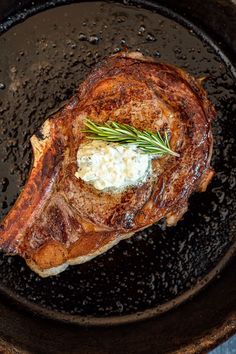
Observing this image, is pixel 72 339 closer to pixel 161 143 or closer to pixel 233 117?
pixel 161 143

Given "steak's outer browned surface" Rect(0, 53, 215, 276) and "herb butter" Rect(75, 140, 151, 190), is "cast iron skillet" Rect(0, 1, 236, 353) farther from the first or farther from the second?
"herb butter" Rect(75, 140, 151, 190)

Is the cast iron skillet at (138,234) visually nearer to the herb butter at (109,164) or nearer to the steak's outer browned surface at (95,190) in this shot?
the steak's outer browned surface at (95,190)

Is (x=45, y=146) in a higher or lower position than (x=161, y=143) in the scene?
lower

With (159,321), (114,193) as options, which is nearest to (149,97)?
(114,193)

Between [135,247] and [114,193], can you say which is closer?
[114,193]

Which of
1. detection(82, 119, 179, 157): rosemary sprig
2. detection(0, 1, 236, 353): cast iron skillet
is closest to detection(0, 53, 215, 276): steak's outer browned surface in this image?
detection(82, 119, 179, 157): rosemary sprig

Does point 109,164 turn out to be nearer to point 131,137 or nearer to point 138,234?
point 131,137
